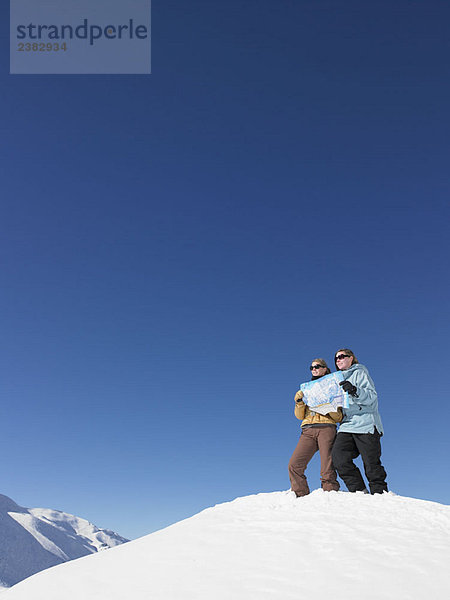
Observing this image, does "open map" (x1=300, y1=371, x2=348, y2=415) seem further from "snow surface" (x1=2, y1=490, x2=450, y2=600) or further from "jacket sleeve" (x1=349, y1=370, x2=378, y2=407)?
"snow surface" (x1=2, y1=490, x2=450, y2=600)

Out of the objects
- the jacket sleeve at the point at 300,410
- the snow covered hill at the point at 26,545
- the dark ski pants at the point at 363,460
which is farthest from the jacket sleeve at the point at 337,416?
the snow covered hill at the point at 26,545

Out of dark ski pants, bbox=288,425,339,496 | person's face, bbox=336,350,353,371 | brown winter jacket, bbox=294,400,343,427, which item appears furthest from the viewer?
person's face, bbox=336,350,353,371

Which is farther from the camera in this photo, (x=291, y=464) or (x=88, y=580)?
(x=291, y=464)

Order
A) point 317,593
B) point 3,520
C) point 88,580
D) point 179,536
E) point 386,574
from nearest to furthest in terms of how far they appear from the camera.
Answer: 1. point 317,593
2. point 386,574
3. point 88,580
4. point 179,536
5. point 3,520

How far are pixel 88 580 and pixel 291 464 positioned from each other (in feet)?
12.0

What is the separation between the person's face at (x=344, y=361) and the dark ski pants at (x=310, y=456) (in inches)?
39.6

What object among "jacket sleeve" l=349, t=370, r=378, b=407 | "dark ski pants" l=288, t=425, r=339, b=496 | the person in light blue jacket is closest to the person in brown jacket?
"dark ski pants" l=288, t=425, r=339, b=496

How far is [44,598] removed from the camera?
4.48 metres

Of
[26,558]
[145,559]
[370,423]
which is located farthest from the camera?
[26,558]

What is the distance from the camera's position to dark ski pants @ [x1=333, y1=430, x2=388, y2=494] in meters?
7.09

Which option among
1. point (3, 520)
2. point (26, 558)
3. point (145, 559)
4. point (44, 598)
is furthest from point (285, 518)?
point (3, 520)

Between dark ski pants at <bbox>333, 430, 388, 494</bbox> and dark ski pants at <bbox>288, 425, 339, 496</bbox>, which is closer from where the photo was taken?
dark ski pants at <bbox>333, 430, 388, 494</bbox>

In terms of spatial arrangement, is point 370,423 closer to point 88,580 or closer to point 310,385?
point 310,385

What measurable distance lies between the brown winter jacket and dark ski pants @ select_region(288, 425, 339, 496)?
0.30 ft
